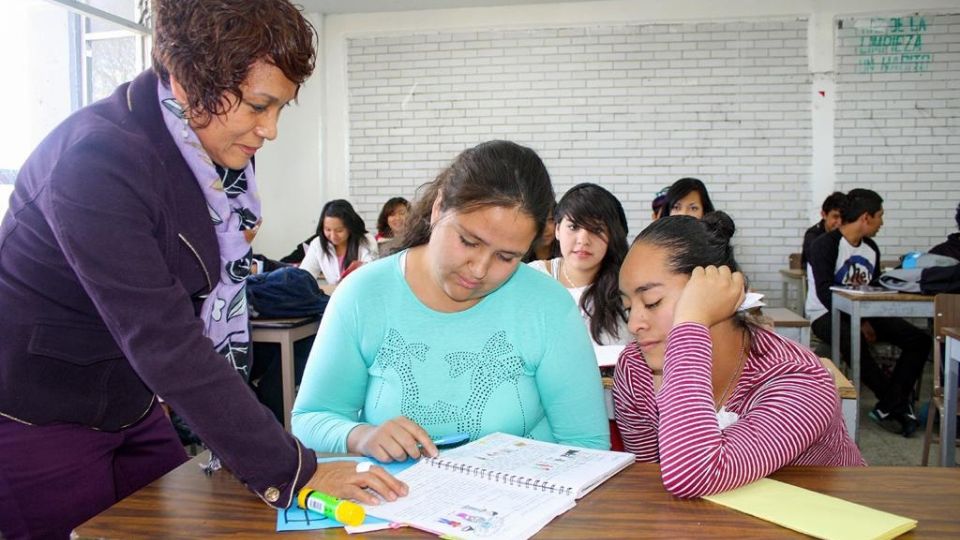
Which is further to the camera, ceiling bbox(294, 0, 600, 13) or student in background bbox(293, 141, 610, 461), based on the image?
ceiling bbox(294, 0, 600, 13)

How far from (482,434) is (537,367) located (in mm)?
172

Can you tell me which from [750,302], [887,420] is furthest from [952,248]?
[750,302]

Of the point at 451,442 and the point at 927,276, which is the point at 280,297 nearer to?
the point at 451,442

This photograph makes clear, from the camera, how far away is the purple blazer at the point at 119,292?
99cm

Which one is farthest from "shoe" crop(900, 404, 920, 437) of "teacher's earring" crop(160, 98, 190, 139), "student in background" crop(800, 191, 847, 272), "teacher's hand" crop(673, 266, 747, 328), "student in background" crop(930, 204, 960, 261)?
"teacher's earring" crop(160, 98, 190, 139)

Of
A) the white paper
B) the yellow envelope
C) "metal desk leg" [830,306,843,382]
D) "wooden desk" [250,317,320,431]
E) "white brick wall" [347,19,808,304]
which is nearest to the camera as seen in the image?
the yellow envelope

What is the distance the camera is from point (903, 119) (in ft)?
22.3

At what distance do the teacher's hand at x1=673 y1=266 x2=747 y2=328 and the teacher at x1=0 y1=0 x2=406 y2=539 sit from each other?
2.02 ft

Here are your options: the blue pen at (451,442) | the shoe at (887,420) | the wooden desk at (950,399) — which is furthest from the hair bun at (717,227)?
the shoe at (887,420)

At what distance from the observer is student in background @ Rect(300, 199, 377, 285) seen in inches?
234

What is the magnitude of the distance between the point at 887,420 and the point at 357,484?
4.45 meters

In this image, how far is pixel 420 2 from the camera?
7.15 meters

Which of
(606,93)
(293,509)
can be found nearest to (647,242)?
(293,509)

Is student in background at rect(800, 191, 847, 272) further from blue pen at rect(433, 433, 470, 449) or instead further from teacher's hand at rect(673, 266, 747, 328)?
blue pen at rect(433, 433, 470, 449)
